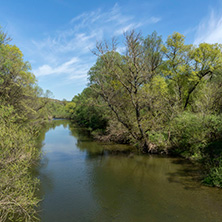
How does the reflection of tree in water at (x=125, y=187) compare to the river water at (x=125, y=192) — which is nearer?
the river water at (x=125, y=192)

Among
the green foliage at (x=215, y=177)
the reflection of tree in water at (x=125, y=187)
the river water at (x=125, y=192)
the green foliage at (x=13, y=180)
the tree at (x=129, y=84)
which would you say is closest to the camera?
the green foliage at (x=13, y=180)

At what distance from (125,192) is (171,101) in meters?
13.2

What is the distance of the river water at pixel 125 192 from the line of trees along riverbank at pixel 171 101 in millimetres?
1926

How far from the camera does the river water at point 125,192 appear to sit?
7941mm

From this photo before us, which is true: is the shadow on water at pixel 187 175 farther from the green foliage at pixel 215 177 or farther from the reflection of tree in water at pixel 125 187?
the reflection of tree in water at pixel 125 187

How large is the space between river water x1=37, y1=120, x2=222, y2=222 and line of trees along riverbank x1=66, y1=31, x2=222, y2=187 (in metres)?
1.93

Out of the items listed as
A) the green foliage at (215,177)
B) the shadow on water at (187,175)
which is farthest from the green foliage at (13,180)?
the green foliage at (215,177)

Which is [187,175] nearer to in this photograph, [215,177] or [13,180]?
[215,177]

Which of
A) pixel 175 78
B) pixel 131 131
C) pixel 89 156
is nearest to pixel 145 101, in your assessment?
pixel 131 131

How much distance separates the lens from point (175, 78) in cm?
2484

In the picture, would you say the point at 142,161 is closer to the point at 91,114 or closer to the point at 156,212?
the point at 156,212

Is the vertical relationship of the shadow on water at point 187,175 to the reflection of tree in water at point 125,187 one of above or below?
above

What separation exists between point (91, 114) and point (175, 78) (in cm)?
1598

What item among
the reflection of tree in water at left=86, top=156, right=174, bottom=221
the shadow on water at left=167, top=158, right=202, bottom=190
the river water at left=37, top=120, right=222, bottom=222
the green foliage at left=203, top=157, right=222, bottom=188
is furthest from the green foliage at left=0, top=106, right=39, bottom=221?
the green foliage at left=203, top=157, right=222, bottom=188
